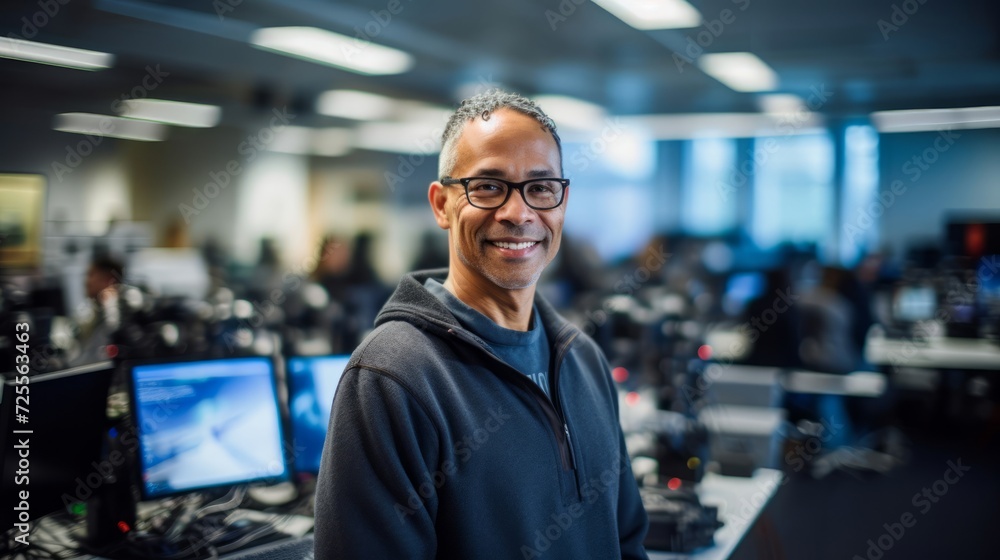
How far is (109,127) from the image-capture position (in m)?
6.76

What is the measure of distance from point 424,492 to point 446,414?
0.12 m

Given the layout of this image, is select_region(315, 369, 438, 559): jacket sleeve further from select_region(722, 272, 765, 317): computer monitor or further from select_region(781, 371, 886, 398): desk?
select_region(722, 272, 765, 317): computer monitor

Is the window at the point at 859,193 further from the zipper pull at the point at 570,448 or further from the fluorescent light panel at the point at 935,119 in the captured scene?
the zipper pull at the point at 570,448

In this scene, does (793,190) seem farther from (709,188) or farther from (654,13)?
(654,13)

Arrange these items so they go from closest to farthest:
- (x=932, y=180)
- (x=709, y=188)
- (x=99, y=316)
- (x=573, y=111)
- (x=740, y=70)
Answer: (x=99, y=316) < (x=740, y=70) < (x=932, y=180) < (x=573, y=111) < (x=709, y=188)

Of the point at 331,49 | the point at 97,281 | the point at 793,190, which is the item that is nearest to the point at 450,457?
the point at 97,281

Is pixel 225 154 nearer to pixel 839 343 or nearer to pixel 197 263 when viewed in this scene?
pixel 197 263

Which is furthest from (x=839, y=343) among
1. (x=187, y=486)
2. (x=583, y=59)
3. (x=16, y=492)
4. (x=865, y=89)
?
(x=16, y=492)

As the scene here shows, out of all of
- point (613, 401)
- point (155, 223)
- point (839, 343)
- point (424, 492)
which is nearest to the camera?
point (424, 492)

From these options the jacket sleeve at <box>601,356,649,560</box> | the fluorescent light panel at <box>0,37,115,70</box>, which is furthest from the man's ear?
the fluorescent light panel at <box>0,37,115,70</box>

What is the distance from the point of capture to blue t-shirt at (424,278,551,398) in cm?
122

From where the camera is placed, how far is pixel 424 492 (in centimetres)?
Result: 105

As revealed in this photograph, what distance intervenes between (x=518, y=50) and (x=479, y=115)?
5.45m

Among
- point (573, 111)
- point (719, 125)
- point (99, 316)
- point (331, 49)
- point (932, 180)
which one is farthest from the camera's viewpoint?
point (719, 125)
